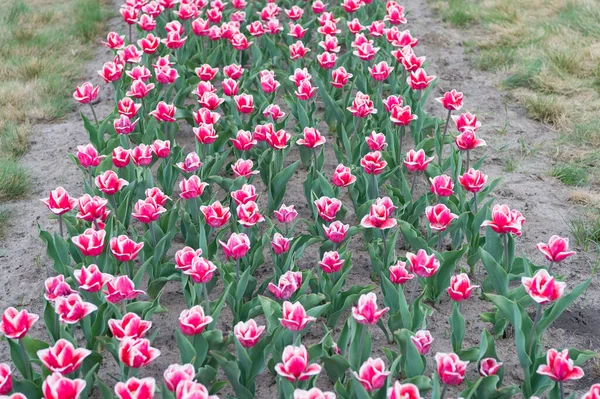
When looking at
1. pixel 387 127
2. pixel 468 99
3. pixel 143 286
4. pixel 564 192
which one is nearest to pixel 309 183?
pixel 387 127

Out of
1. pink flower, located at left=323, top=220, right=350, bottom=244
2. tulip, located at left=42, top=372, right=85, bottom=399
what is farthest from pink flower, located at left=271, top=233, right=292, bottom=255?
tulip, located at left=42, top=372, right=85, bottom=399

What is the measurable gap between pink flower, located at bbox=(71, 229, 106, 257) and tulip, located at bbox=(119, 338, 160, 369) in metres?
0.60

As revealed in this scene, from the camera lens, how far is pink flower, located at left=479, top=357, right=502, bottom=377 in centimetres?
264

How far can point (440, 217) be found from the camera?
323 cm

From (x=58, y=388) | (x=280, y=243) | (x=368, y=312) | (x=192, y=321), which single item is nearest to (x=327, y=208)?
(x=280, y=243)

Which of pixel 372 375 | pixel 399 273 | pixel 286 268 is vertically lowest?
pixel 286 268

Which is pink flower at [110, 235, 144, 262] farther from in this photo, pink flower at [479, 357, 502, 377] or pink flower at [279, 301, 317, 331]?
pink flower at [479, 357, 502, 377]

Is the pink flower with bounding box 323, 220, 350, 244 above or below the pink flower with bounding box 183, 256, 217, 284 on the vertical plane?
below

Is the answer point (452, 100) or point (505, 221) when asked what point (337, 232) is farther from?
point (452, 100)

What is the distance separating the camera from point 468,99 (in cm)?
531

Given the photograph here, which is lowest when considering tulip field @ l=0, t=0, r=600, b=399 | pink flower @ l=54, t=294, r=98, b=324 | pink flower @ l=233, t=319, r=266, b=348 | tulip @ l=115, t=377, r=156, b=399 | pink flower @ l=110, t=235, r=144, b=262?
tulip field @ l=0, t=0, r=600, b=399

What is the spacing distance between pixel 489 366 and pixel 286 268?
0.94 metres

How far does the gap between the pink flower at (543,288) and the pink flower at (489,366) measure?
0.82ft

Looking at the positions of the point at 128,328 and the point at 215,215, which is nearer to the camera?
the point at 128,328
